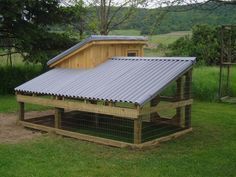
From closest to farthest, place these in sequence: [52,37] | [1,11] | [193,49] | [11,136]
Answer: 1. [11,136]
2. [1,11]
3. [52,37]
4. [193,49]

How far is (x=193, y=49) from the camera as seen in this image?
87.5 ft

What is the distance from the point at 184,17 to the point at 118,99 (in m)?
4.41

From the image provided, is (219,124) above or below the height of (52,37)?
below

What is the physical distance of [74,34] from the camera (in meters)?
21.9

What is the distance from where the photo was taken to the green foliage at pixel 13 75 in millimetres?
18609

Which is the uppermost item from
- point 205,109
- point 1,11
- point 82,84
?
point 1,11

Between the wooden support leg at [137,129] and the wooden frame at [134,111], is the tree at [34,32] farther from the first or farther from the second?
the wooden support leg at [137,129]

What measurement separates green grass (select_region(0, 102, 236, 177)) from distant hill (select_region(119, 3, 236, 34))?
2.53 metres

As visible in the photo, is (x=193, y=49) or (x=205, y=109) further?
(x=193, y=49)

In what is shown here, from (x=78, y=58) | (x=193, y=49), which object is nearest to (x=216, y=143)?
(x=78, y=58)

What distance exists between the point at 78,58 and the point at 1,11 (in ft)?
19.7

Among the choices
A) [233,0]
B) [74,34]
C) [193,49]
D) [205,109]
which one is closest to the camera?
[233,0]

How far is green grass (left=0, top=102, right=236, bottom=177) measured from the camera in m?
7.80

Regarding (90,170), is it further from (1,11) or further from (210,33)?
(210,33)
